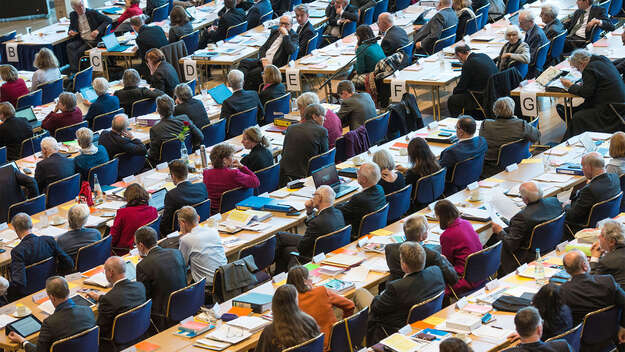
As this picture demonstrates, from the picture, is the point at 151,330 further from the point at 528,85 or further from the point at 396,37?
the point at 396,37

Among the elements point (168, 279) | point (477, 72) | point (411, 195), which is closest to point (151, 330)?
point (168, 279)

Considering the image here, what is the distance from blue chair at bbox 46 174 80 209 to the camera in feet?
35.4

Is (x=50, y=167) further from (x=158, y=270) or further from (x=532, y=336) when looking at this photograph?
(x=532, y=336)

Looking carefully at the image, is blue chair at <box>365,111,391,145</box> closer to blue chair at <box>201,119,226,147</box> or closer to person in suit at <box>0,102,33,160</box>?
blue chair at <box>201,119,226,147</box>

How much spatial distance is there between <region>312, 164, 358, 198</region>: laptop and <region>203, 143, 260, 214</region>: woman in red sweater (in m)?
0.70

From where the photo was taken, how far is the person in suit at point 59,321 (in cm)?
733

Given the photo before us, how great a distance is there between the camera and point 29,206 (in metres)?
10.5

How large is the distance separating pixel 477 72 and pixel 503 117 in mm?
2110

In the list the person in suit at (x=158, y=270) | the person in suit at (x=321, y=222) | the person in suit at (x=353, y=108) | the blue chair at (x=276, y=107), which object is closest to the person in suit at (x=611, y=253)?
the person in suit at (x=321, y=222)

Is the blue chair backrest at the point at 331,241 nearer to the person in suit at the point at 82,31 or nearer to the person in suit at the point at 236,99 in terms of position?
the person in suit at the point at 236,99

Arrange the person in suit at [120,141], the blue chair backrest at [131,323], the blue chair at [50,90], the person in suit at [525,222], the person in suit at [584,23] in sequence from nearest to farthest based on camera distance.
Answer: the blue chair backrest at [131,323] → the person in suit at [525,222] → the person in suit at [120,141] → the person in suit at [584,23] → the blue chair at [50,90]

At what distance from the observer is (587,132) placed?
1123cm

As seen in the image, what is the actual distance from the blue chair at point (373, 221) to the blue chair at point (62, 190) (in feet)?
11.3

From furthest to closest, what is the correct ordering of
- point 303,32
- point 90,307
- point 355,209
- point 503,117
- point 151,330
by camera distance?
point 303,32, point 503,117, point 355,209, point 151,330, point 90,307
